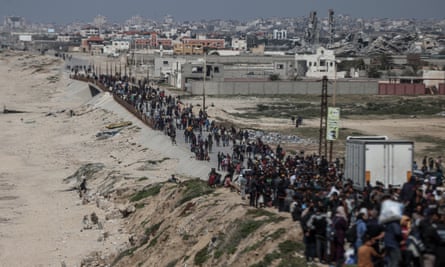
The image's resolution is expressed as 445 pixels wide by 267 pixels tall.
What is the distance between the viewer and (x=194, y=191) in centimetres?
2575

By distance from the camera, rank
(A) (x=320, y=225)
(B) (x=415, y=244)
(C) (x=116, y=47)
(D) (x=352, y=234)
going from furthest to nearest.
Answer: (C) (x=116, y=47) → (A) (x=320, y=225) → (D) (x=352, y=234) → (B) (x=415, y=244)

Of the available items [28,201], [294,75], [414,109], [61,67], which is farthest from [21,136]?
[61,67]

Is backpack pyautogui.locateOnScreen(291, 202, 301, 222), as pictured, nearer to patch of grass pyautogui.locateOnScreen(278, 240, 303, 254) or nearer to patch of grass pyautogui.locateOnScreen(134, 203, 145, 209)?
patch of grass pyautogui.locateOnScreen(278, 240, 303, 254)

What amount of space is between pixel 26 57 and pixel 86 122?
110m

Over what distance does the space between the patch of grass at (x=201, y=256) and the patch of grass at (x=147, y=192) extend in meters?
9.28

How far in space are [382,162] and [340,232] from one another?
268 inches

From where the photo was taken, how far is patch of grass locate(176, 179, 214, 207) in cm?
2525

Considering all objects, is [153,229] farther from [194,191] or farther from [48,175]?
[48,175]

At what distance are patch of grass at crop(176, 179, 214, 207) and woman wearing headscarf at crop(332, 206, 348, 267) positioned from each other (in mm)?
10665

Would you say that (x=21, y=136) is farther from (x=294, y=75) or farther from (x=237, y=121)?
(x=294, y=75)

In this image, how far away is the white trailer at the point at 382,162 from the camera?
2088 centimetres

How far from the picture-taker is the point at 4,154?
49.6m

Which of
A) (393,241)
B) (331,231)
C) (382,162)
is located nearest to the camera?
(393,241)

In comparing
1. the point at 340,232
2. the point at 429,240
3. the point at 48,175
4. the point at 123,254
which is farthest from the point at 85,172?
the point at 429,240
